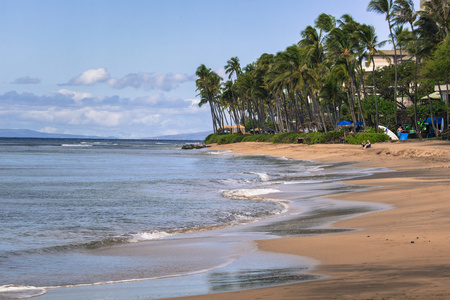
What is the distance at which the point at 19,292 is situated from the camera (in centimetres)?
594

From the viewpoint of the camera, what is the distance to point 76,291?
593 cm

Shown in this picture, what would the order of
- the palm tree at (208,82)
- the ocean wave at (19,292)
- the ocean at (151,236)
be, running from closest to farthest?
the ocean wave at (19,292) < the ocean at (151,236) < the palm tree at (208,82)

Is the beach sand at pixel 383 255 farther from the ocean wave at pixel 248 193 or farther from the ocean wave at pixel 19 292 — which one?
the ocean wave at pixel 248 193

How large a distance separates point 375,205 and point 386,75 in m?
63.4

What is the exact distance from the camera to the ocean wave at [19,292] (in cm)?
575

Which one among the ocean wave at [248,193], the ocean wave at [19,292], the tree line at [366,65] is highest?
the tree line at [366,65]

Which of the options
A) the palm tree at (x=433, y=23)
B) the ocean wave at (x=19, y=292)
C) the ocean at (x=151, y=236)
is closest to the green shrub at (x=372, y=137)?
the palm tree at (x=433, y=23)

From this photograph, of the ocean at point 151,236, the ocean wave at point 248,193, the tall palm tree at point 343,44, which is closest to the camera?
the ocean at point 151,236

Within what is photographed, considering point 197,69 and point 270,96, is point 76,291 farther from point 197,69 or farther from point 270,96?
point 197,69

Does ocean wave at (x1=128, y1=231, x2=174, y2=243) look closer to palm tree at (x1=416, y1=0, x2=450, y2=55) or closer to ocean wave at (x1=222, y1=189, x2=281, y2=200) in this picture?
ocean wave at (x1=222, y1=189, x2=281, y2=200)

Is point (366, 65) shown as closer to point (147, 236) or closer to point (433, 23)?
point (433, 23)

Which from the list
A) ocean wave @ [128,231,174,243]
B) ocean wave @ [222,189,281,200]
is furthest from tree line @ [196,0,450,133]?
ocean wave @ [128,231,174,243]

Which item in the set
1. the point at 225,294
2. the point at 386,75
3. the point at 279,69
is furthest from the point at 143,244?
the point at 386,75

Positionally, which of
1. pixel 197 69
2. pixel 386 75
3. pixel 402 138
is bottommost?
pixel 402 138
